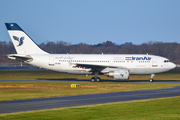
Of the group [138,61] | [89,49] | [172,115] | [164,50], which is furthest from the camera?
[89,49]

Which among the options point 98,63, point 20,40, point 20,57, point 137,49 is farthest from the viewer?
point 137,49

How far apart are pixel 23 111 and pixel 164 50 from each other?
152 meters

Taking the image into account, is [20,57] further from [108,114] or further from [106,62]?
[108,114]

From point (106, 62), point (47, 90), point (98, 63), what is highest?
point (106, 62)

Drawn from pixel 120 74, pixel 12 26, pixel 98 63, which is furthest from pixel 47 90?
pixel 12 26

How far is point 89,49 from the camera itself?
181 m

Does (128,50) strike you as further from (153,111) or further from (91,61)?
(153,111)

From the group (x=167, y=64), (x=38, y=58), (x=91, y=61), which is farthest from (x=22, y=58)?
(x=167, y=64)

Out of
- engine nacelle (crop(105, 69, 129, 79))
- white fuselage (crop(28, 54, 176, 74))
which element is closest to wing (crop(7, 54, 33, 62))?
white fuselage (crop(28, 54, 176, 74))

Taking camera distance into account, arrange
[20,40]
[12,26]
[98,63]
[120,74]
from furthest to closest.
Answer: [20,40] → [12,26] → [98,63] → [120,74]

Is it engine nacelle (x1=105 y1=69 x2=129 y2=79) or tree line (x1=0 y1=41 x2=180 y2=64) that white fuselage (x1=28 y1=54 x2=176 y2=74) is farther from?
tree line (x1=0 y1=41 x2=180 y2=64)

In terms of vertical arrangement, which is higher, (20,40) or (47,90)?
(20,40)

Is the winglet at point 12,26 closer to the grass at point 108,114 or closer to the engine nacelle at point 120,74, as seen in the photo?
the engine nacelle at point 120,74

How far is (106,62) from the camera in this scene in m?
43.2
